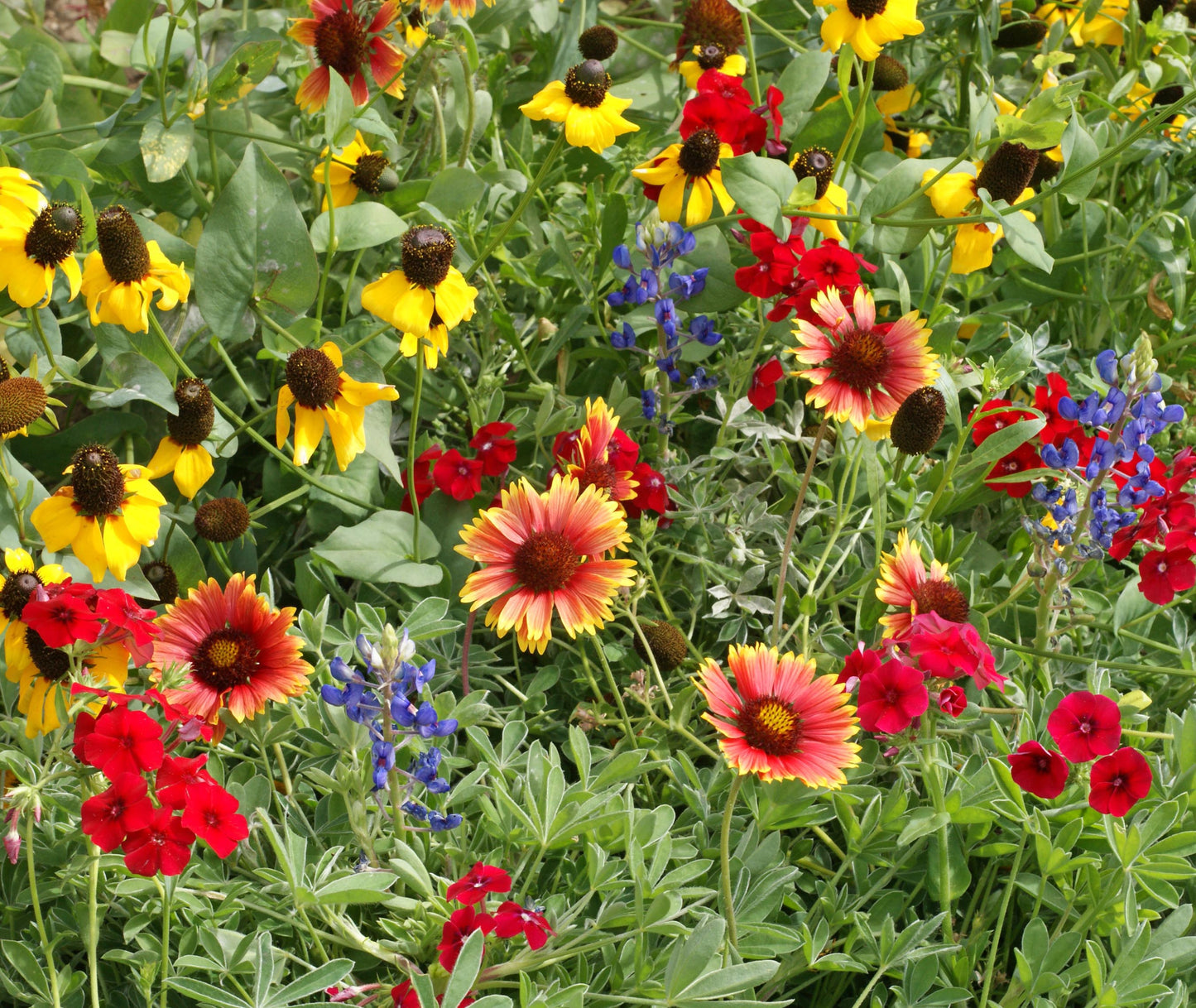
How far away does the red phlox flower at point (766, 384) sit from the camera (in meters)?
1.38

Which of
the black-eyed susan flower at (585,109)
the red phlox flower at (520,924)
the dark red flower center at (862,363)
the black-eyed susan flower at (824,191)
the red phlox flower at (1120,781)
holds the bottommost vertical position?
the red phlox flower at (520,924)

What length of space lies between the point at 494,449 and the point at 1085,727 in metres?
0.71

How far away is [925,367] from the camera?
1.17m

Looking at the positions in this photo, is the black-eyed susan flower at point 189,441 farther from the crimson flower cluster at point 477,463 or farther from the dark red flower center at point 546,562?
the dark red flower center at point 546,562

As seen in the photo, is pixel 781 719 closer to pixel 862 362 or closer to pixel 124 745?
pixel 862 362

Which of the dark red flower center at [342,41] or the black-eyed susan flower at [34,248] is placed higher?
the dark red flower center at [342,41]

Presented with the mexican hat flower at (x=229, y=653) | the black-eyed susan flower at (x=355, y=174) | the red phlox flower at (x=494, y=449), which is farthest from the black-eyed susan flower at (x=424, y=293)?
the black-eyed susan flower at (x=355, y=174)

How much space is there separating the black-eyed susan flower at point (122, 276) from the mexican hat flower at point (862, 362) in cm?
68

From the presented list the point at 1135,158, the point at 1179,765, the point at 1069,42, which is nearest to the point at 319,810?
the point at 1179,765

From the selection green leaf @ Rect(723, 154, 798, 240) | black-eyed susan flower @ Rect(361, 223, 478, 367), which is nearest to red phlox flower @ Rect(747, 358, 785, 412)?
green leaf @ Rect(723, 154, 798, 240)

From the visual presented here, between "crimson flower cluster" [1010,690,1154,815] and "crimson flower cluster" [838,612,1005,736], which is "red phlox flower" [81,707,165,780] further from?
"crimson flower cluster" [1010,690,1154,815]

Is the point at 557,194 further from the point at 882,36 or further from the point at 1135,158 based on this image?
the point at 1135,158

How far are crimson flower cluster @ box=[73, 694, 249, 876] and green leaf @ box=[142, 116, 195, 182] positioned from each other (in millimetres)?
785

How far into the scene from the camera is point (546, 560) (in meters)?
1.08
